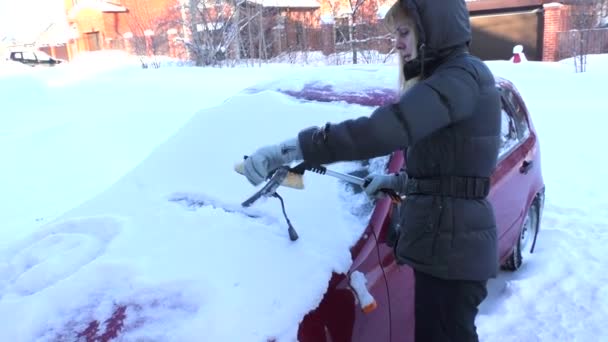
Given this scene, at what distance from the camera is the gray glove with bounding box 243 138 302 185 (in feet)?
5.45

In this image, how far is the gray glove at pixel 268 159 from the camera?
1.66 metres

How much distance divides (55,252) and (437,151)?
1581 millimetres

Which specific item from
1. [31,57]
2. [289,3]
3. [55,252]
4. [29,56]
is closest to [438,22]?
[55,252]

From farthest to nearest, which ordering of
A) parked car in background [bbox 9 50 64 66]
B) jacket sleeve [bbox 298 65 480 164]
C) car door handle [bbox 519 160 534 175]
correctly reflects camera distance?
parked car in background [bbox 9 50 64 66] → car door handle [bbox 519 160 534 175] → jacket sleeve [bbox 298 65 480 164]

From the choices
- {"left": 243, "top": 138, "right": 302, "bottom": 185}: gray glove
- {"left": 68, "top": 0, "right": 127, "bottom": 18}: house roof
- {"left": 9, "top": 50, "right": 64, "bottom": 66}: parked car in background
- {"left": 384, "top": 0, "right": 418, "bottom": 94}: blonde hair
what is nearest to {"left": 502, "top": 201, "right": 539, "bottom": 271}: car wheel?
{"left": 384, "top": 0, "right": 418, "bottom": 94}: blonde hair


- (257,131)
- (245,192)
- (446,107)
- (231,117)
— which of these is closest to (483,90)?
(446,107)

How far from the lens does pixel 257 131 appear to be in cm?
281

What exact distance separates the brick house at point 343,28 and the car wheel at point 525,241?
11.2 m

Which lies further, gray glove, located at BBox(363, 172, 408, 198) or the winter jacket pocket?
gray glove, located at BBox(363, 172, 408, 198)

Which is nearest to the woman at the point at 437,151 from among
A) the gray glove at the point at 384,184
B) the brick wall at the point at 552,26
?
the gray glove at the point at 384,184

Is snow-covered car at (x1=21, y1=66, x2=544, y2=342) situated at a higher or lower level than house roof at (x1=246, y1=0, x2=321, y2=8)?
lower

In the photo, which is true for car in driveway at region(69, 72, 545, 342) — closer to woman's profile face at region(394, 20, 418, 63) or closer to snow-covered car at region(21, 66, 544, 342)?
snow-covered car at region(21, 66, 544, 342)

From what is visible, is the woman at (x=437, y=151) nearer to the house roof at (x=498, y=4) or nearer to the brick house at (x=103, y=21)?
the house roof at (x=498, y=4)

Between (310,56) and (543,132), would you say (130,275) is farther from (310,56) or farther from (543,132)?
(310,56)
